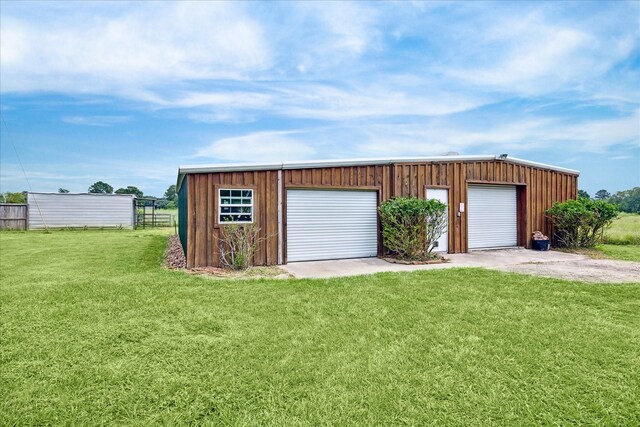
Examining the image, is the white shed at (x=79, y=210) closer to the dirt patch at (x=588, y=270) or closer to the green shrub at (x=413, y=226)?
the green shrub at (x=413, y=226)

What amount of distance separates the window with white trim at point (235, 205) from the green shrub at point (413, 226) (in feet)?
Answer: 11.7

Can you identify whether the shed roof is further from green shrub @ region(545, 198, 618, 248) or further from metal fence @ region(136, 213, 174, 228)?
metal fence @ region(136, 213, 174, 228)

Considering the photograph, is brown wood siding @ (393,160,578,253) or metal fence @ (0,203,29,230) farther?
metal fence @ (0,203,29,230)

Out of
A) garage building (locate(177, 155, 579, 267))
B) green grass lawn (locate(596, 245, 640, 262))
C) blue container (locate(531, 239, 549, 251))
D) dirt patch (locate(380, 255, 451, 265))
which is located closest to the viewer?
garage building (locate(177, 155, 579, 267))

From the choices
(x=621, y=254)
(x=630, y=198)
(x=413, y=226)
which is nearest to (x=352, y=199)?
(x=413, y=226)

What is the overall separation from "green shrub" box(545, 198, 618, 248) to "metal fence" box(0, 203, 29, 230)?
26434mm

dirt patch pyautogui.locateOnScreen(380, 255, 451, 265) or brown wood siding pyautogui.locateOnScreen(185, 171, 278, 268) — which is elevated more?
brown wood siding pyautogui.locateOnScreen(185, 171, 278, 268)

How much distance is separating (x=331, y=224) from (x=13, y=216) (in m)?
20.7

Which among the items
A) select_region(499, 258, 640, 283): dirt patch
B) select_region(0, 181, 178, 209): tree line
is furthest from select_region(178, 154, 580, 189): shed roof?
select_region(0, 181, 178, 209): tree line

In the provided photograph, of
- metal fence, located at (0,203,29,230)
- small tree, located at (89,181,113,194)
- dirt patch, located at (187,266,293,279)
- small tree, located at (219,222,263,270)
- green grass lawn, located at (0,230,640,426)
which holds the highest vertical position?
small tree, located at (89,181,113,194)

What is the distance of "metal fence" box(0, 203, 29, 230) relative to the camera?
61.6ft

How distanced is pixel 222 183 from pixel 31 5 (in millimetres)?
8047

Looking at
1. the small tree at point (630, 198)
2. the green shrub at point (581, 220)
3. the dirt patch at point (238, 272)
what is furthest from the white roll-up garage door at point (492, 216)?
the small tree at point (630, 198)

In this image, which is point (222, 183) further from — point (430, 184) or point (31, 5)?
point (31, 5)
